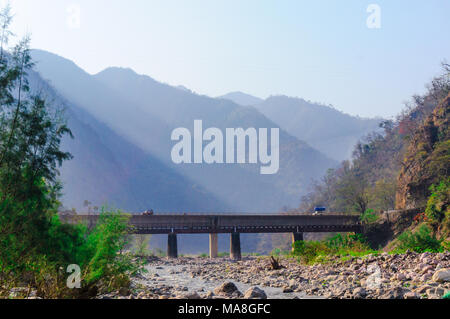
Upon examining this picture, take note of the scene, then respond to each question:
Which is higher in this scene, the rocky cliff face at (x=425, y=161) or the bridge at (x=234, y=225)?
the rocky cliff face at (x=425, y=161)

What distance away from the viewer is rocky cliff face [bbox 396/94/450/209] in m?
46.1

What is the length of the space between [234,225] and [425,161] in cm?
2260

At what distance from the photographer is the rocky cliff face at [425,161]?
4612 centimetres

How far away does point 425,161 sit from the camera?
49.0m

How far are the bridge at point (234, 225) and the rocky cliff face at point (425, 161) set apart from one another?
26.8ft

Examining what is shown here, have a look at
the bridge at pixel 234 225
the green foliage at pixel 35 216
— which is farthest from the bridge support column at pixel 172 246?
the green foliage at pixel 35 216

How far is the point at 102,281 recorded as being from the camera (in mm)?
14242

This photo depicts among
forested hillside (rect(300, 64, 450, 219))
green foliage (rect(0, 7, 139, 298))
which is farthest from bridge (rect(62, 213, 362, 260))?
green foliage (rect(0, 7, 139, 298))

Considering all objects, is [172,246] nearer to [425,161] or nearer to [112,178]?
[425,161]

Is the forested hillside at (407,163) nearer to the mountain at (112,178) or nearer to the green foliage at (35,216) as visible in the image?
A: the green foliage at (35,216)

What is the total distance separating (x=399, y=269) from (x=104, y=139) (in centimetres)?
18649

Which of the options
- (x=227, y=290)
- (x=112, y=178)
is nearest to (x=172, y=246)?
(x=227, y=290)
